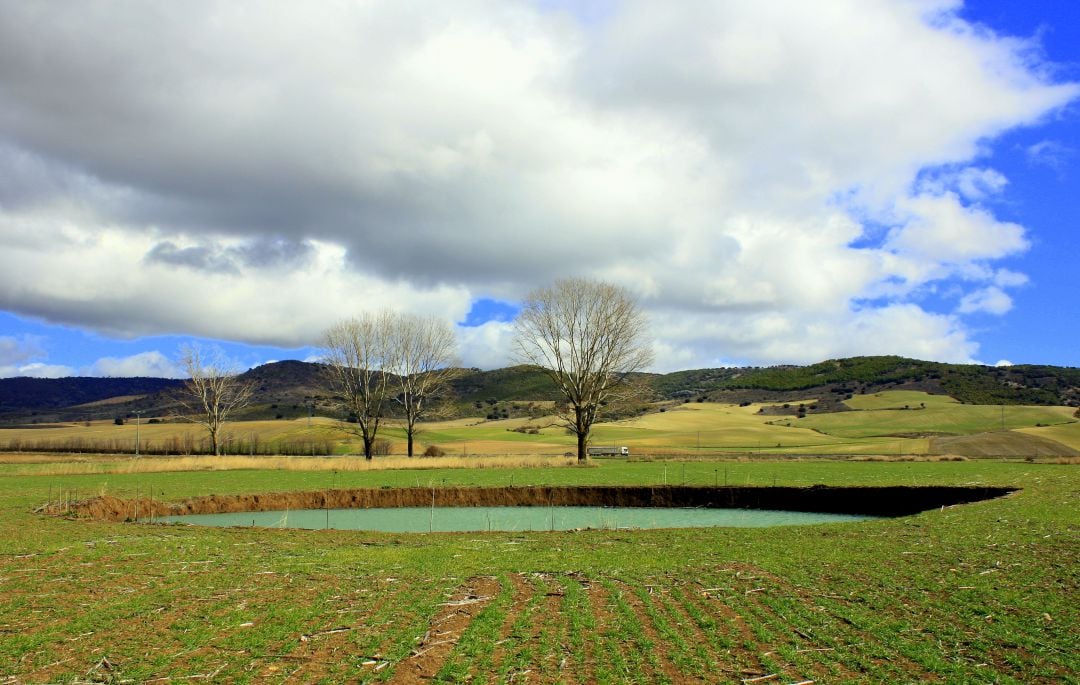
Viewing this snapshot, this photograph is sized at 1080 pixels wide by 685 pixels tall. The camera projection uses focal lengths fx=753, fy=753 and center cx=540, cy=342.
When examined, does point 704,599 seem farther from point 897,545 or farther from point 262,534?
point 262,534

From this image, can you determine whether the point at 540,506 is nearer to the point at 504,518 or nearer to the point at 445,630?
the point at 504,518

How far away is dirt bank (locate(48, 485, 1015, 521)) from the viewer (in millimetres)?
33750

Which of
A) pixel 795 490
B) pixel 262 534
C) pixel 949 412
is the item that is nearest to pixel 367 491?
pixel 262 534

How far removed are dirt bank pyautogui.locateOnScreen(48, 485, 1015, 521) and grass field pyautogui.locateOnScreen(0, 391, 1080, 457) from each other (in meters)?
28.5

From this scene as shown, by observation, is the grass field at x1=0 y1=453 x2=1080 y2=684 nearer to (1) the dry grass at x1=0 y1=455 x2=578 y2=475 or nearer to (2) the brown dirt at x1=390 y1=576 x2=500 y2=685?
(2) the brown dirt at x1=390 y1=576 x2=500 y2=685

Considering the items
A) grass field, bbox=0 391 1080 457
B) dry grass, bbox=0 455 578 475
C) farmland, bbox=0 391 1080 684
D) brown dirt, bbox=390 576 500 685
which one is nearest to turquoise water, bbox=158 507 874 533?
farmland, bbox=0 391 1080 684

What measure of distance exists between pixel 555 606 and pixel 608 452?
58.9 metres

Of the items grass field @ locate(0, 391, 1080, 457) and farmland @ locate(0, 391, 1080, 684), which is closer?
farmland @ locate(0, 391, 1080, 684)

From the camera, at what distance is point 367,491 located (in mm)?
36688

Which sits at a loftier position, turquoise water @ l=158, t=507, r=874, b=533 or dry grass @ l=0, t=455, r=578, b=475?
dry grass @ l=0, t=455, r=578, b=475

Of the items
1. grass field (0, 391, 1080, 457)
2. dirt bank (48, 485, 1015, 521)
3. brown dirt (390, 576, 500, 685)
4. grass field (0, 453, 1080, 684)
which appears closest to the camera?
brown dirt (390, 576, 500, 685)

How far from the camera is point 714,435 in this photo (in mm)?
99625

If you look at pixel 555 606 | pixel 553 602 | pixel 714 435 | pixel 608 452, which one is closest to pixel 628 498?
pixel 553 602

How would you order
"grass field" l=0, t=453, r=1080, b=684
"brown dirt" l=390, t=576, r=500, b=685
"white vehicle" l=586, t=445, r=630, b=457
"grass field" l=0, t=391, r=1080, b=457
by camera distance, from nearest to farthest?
"brown dirt" l=390, t=576, r=500, b=685 → "grass field" l=0, t=453, r=1080, b=684 → "white vehicle" l=586, t=445, r=630, b=457 → "grass field" l=0, t=391, r=1080, b=457
